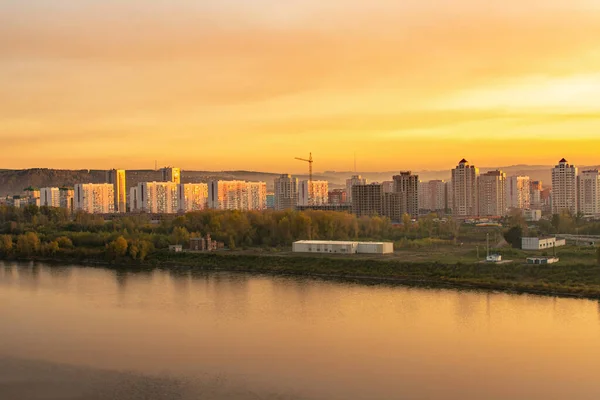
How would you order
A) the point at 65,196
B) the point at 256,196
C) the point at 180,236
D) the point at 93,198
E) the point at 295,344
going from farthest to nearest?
1. the point at 256,196
2. the point at 65,196
3. the point at 93,198
4. the point at 180,236
5. the point at 295,344

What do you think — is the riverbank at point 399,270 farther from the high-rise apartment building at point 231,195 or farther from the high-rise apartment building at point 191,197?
the high-rise apartment building at point 191,197

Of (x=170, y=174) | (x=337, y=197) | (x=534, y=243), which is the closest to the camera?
(x=534, y=243)

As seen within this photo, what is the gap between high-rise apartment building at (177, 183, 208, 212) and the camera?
32.3 m

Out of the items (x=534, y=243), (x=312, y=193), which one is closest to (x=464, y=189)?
(x=312, y=193)

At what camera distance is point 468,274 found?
393 inches

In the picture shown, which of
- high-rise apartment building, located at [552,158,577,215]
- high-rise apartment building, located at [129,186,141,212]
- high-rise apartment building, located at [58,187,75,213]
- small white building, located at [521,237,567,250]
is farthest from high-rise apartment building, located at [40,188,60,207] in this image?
small white building, located at [521,237,567,250]

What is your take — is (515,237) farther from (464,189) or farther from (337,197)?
(337,197)

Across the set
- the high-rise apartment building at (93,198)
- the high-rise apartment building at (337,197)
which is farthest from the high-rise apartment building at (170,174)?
the high-rise apartment building at (337,197)

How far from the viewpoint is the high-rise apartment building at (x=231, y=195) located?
31250 millimetres

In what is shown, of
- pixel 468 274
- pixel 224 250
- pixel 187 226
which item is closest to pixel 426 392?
pixel 468 274

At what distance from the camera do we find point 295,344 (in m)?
6.39

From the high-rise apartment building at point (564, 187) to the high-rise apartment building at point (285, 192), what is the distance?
10.7 m

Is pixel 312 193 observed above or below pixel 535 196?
above

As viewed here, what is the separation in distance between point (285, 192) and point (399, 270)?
816 inches
